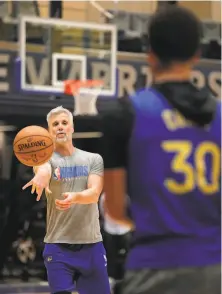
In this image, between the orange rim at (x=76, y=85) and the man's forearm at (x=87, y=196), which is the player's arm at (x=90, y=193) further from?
the orange rim at (x=76, y=85)

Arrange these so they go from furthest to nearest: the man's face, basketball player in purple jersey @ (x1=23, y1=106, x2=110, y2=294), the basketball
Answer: the basketball
the man's face
basketball player in purple jersey @ (x1=23, y1=106, x2=110, y2=294)

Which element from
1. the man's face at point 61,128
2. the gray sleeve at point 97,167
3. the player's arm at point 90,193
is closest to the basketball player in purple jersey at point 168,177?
the player's arm at point 90,193

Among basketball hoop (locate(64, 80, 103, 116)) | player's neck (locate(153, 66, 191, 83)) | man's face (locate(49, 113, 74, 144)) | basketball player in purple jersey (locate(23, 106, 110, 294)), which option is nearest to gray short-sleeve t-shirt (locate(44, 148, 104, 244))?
basketball player in purple jersey (locate(23, 106, 110, 294))

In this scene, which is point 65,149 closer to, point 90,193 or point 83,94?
point 90,193

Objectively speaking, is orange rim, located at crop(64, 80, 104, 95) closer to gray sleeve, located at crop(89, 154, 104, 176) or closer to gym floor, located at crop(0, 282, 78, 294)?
gym floor, located at crop(0, 282, 78, 294)

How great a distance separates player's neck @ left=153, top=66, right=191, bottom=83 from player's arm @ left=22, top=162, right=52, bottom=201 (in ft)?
7.45

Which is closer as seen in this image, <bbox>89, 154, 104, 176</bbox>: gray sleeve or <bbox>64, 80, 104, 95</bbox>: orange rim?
<bbox>89, 154, 104, 176</bbox>: gray sleeve

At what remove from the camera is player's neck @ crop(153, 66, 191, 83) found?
2.05 meters

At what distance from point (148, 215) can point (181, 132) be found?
26cm

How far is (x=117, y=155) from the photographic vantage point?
1979 millimetres

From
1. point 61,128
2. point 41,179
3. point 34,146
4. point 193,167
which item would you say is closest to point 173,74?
point 193,167

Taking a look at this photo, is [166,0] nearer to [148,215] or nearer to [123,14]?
[123,14]

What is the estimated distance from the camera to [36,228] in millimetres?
9438

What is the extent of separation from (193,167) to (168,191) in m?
0.11
